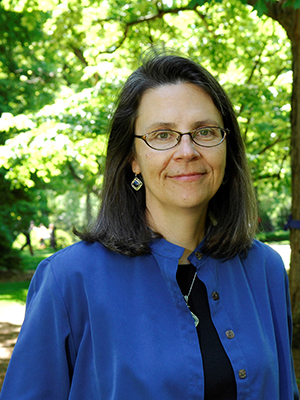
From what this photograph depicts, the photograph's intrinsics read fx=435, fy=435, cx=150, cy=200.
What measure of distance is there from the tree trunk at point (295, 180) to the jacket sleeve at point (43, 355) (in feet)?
15.2

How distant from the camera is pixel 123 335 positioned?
59.3 inches

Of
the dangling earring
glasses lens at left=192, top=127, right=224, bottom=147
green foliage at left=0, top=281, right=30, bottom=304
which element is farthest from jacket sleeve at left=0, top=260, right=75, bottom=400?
green foliage at left=0, top=281, right=30, bottom=304

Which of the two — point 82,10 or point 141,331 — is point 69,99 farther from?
point 141,331

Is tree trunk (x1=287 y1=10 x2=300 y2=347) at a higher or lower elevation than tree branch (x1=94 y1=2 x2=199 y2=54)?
lower

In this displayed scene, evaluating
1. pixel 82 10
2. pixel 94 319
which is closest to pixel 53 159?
pixel 82 10

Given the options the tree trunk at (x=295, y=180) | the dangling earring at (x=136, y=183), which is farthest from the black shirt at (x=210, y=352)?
A: the tree trunk at (x=295, y=180)

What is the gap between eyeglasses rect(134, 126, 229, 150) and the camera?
1678 mm

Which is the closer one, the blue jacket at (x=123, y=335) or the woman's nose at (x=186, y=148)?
the blue jacket at (x=123, y=335)

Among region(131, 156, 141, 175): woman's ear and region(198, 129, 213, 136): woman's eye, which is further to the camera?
region(131, 156, 141, 175): woman's ear

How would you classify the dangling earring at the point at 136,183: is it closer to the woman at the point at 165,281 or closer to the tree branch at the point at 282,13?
the woman at the point at 165,281

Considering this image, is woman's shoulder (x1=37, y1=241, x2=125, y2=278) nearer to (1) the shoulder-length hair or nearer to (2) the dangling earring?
(1) the shoulder-length hair

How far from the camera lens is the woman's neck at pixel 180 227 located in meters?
1.79

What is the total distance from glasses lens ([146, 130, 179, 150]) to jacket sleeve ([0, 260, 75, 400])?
2.17 ft

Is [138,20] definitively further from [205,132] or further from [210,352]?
[210,352]
